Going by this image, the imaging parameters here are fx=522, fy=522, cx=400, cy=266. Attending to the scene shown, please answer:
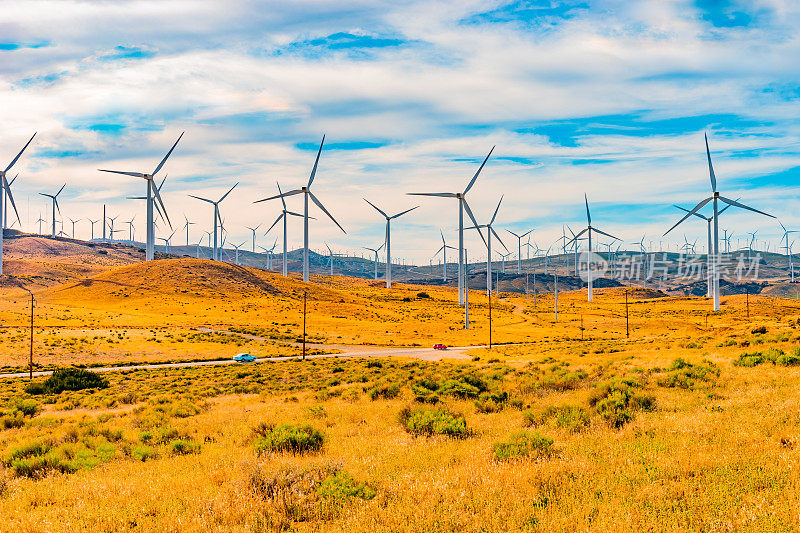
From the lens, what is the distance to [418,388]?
27.2 m

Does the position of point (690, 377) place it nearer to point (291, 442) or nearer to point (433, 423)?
point (433, 423)

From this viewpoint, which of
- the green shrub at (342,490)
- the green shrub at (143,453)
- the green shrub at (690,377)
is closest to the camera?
the green shrub at (342,490)

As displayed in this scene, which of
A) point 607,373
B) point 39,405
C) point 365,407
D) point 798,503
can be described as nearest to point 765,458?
point 798,503

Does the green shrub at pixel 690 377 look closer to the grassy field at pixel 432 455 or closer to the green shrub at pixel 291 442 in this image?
the grassy field at pixel 432 455

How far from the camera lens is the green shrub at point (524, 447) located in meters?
13.0

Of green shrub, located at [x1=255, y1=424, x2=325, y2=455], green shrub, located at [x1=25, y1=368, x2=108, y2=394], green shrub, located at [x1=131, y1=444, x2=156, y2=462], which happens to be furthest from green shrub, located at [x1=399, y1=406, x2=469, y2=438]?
green shrub, located at [x1=25, y1=368, x2=108, y2=394]

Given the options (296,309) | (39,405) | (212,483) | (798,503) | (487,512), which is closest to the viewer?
(798,503)

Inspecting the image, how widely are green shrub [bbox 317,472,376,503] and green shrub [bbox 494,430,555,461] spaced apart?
370 centimetres

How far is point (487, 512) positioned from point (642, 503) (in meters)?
2.87

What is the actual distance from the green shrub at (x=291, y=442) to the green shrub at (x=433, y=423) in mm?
3124

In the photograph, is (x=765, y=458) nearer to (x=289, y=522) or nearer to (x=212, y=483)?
(x=289, y=522)

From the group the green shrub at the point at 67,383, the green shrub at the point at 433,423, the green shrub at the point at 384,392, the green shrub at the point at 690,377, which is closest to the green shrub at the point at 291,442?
the green shrub at the point at 433,423

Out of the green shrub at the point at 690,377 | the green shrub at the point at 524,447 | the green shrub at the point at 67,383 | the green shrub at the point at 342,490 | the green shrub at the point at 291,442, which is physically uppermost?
the green shrub at the point at 524,447

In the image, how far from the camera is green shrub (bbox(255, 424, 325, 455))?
15656 millimetres
